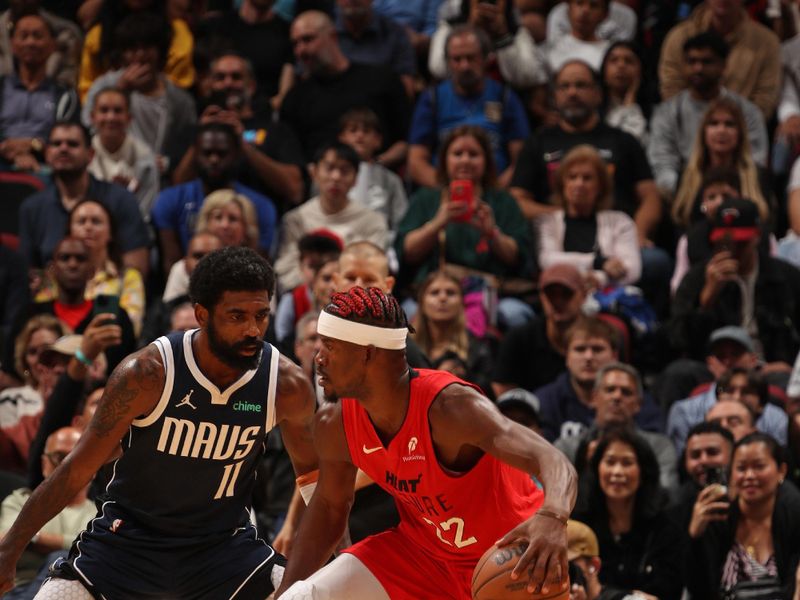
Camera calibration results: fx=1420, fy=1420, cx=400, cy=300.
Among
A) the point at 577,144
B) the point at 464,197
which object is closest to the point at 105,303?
the point at 464,197

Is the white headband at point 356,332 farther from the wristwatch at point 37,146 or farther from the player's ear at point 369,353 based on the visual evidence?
the wristwatch at point 37,146

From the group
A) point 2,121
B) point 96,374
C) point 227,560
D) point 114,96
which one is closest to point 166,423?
point 227,560

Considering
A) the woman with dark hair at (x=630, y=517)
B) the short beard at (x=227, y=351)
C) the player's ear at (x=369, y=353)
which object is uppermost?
the player's ear at (x=369, y=353)

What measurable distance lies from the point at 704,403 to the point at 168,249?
386 cm

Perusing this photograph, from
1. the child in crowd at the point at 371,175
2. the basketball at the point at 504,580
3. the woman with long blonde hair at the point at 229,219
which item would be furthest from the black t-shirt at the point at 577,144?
the basketball at the point at 504,580

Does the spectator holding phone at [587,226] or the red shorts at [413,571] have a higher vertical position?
the spectator holding phone at [587,226]

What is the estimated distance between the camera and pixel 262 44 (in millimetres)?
11852

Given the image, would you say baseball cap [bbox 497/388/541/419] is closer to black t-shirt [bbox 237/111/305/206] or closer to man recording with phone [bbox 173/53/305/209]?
man recording with phone [bbox 173/53/305/209]

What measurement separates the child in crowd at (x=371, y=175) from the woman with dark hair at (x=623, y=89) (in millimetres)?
1818

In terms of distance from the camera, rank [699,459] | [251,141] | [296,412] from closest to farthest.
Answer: [296,412] → [699,459] → [251,141]

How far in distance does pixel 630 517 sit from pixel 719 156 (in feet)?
11.6

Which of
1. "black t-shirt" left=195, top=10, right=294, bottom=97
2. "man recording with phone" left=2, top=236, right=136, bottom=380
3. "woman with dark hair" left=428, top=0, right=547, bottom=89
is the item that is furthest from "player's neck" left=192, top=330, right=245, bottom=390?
"black t-shirt" left=195, top=10, right=294, bottom=97

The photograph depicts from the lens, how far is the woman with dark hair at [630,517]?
23.7 feet

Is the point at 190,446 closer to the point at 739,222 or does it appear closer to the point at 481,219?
the point at 481,219
